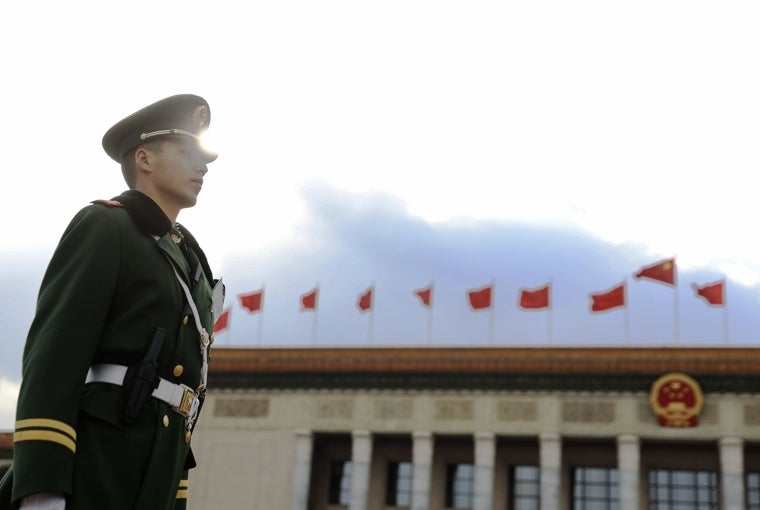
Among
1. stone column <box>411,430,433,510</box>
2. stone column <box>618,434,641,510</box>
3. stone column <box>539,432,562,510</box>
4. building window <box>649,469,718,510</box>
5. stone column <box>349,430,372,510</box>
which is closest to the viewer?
stone column <box>618,434,641,510</box>

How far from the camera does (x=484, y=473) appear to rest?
29.2 m

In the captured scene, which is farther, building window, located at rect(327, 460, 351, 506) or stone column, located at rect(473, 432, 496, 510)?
building window, located at rect(327, 460, 351, 506)

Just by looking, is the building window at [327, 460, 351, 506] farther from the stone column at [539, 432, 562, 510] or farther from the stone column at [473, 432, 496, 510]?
the stone column at [539, 432, 562, 510]

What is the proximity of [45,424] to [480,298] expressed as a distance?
29.3 metres

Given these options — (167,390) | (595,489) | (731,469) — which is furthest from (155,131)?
(595,489)

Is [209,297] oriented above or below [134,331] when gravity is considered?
above

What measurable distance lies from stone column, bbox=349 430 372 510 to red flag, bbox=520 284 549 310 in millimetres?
6876

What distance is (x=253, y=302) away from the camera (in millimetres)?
34156

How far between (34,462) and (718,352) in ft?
92.1

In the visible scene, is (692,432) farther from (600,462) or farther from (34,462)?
(34,462)

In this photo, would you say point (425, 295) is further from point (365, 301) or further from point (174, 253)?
point (174, 253)

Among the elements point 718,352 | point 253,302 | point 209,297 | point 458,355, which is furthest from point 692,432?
point 209,297

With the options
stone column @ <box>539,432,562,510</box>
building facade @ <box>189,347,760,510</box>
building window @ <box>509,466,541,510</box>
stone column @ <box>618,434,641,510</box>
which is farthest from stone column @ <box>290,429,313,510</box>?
stone column @ <box>618,434,641,510</box>

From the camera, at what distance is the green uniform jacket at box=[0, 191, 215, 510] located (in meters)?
2.74
